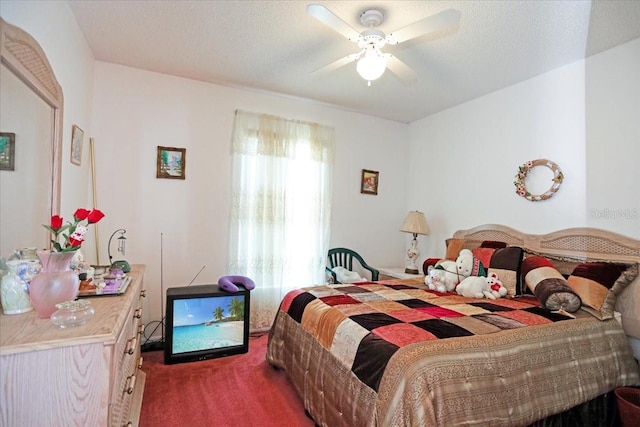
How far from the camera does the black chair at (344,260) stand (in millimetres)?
3621

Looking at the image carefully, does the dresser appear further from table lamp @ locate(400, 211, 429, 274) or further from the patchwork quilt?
table lamp @ locate(400, 211, 429, 274)

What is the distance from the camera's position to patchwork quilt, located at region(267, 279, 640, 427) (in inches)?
50.3

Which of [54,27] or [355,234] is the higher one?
[54,27]

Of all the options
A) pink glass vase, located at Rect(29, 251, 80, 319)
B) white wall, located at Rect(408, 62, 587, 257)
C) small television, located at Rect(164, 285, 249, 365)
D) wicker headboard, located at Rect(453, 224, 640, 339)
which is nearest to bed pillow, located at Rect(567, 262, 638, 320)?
wicker headboard, located at Rect(453, 224, 640, 339)

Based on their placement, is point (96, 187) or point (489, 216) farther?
point (489, 216)

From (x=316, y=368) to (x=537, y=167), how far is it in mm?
2550

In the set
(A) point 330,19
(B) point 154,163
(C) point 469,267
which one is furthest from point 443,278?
(B) point 154,163

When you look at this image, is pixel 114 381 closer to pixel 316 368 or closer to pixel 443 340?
pixel 316 368

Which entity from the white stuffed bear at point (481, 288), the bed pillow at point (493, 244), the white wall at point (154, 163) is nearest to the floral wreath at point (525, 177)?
the bed pillow at point (493, 244)

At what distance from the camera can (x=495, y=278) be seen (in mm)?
2400

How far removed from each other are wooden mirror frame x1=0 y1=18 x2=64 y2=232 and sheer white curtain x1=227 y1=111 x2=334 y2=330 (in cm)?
155

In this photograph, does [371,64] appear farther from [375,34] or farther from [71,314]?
[71,314]

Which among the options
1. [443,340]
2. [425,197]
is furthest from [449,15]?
[425,197]

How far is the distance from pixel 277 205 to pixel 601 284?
2.70 metres
